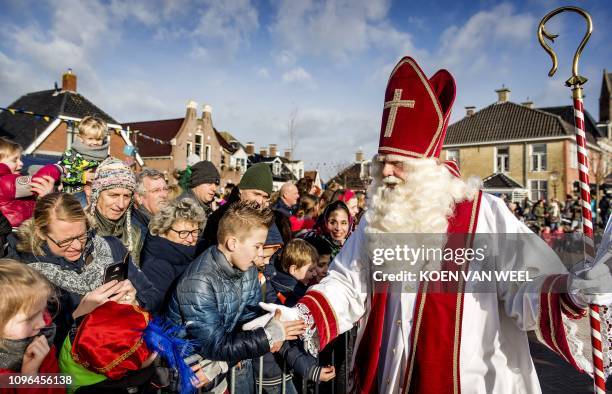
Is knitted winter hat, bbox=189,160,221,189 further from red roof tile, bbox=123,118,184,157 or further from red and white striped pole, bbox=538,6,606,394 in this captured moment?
red roof tile, bbox=123,118,184,157

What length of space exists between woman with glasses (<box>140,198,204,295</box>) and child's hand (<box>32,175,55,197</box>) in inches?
31.2

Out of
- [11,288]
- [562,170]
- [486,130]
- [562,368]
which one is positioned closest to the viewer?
[11,288]

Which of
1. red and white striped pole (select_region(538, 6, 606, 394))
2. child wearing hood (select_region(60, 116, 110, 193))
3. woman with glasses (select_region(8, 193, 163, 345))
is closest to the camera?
red and white striped pole (select_region(538, 6, 606, 394))

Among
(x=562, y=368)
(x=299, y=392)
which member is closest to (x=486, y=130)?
(x=562, y=368)

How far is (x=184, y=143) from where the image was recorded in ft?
113

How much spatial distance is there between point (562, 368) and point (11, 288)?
572 centimetres

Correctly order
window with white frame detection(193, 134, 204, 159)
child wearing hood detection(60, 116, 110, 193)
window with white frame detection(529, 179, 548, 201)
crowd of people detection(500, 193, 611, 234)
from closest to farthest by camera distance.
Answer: child wearing hood detection(60, 116, 110, 193), crowd of people detection(500, 193, 611, 234), window with white frame detection(529, 179, 548, 201), window with white frame detection(193, 134, 204, 159)

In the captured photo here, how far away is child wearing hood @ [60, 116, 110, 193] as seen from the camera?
397 cm

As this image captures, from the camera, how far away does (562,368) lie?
5.31m

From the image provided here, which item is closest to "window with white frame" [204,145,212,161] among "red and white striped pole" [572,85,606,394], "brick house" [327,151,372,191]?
"brick house" [327,151,372,191]

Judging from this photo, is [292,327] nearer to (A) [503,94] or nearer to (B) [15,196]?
(B) [15,196]

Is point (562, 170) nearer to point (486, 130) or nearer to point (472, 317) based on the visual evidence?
point (486, 130)

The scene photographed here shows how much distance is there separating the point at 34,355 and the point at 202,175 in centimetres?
296

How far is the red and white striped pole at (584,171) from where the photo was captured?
208 centimetres
